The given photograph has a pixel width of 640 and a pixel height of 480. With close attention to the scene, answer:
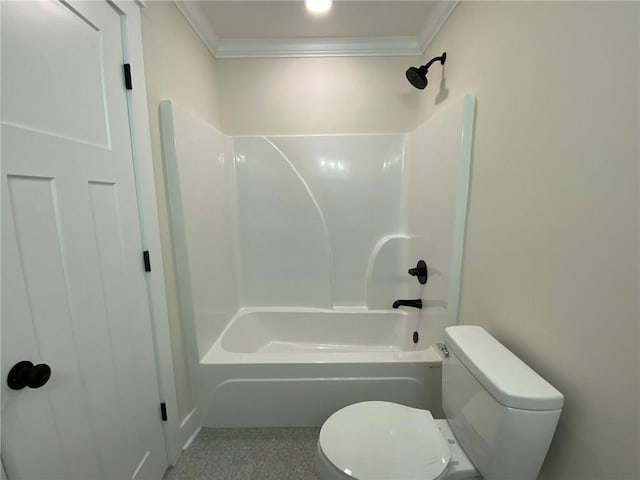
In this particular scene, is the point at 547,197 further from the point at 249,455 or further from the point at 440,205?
the point at 249,455

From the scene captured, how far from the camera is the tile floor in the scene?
1288 mm

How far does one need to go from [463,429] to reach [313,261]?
1475 mm

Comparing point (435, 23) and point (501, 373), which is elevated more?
point (435, 23)

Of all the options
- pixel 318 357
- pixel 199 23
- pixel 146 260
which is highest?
pixel 199 23

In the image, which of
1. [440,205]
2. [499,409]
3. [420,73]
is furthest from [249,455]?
[420,73]

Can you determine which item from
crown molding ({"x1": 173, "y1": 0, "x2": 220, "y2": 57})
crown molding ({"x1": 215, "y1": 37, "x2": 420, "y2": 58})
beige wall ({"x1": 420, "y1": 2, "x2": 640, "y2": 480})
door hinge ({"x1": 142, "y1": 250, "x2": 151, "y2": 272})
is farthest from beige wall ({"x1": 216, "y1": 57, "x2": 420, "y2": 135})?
A: door hinge ({"x1": 142, "y1": 250, "x2": 151, "y2": 272})

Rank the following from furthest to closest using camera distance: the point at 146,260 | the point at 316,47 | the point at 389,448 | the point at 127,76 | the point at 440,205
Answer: the point at 316,47, the point at 440,205, the point at 146,260, the point at 127,76, the point at 389,448

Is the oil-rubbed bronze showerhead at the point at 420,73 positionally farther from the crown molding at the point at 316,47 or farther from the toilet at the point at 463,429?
the toilet at the point at 463,429

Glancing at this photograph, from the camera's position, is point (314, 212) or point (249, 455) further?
point (314, 212)

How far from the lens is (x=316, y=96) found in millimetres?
2025

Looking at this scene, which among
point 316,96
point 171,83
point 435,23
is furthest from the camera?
point 316,96

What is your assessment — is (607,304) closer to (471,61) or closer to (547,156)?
(547,156)

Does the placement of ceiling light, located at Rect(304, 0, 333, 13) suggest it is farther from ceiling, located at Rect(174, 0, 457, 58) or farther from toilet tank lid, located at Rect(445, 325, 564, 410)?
toilet tank lid, located at Rect(445, 325, 564, 410)

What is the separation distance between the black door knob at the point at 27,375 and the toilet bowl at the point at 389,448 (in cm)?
86
